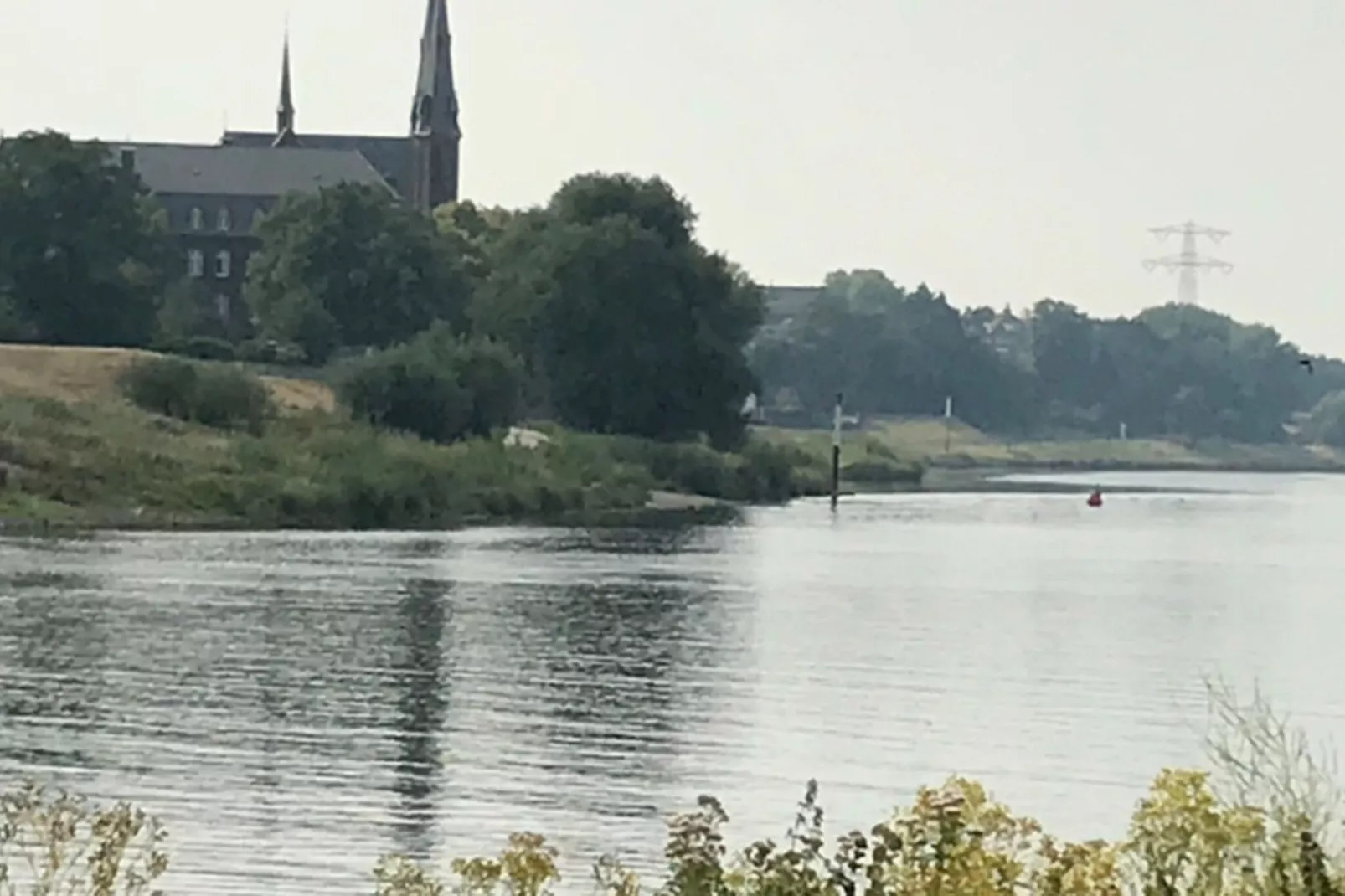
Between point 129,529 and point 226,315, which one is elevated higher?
point 226,315

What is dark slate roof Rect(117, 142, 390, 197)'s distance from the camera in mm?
155000

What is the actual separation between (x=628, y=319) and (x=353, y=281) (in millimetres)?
12724

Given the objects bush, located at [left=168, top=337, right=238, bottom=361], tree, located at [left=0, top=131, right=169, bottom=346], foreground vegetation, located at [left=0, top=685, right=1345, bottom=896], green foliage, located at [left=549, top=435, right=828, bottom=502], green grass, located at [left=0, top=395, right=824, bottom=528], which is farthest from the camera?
tree, located at [left=0, top=131, right=169, bottom=346]

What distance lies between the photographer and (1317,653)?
46.9m

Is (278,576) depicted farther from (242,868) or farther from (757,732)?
(242,868)

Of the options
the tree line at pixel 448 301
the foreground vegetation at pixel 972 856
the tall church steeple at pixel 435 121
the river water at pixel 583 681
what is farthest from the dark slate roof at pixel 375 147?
the foreground vegetation at pixel 972 856

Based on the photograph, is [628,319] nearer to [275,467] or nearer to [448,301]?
[448,301]

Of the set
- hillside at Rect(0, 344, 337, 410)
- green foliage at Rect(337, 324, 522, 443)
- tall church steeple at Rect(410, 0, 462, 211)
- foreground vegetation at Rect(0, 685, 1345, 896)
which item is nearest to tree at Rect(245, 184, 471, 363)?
green foliage at Rect(337, 324, 522, 443)

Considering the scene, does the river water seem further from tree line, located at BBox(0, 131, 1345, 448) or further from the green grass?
tree line, located at BBox(0, 131, 1345, 448)

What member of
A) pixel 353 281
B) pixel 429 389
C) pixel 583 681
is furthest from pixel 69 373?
pixel 583 681

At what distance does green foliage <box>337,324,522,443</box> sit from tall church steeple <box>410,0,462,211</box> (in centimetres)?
6716

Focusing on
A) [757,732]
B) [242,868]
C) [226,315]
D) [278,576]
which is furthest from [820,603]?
[226,315]

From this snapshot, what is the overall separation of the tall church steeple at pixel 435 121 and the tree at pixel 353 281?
50350 millimetres

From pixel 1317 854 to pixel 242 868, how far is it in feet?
36.2
